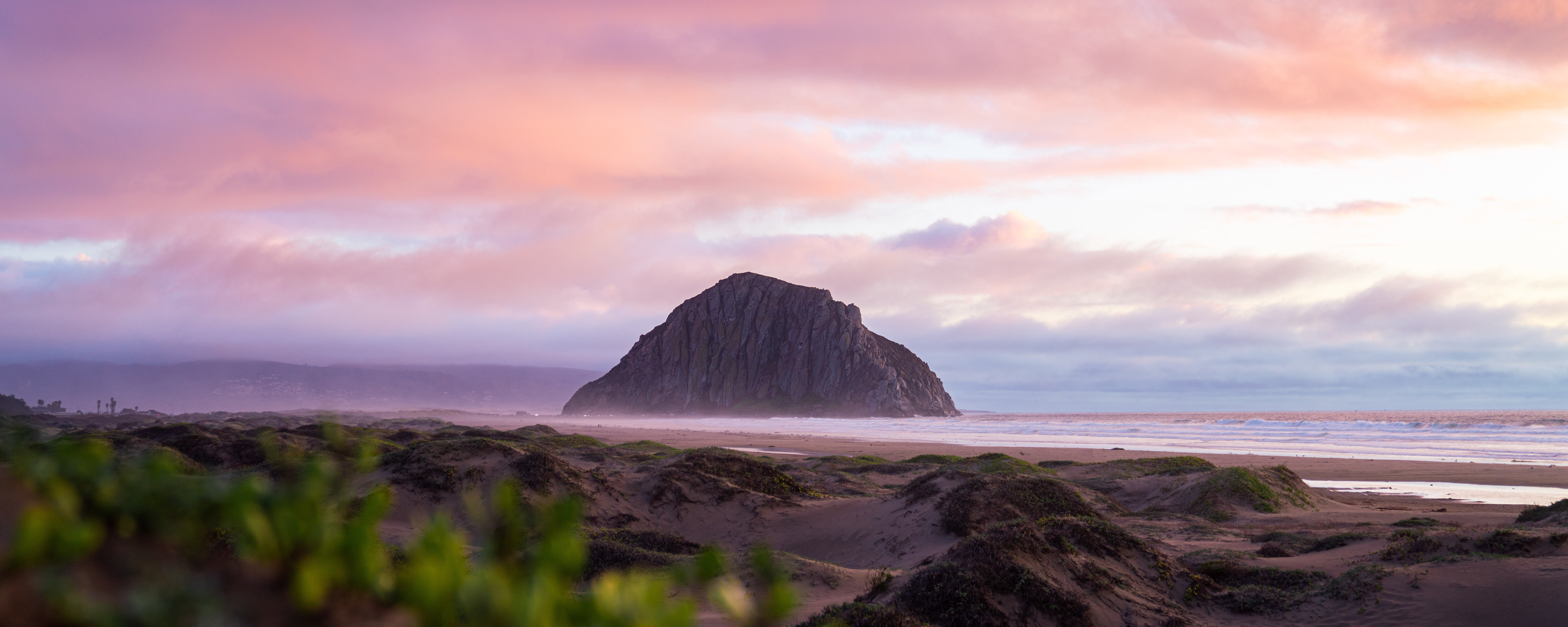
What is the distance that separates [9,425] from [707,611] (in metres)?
8.60

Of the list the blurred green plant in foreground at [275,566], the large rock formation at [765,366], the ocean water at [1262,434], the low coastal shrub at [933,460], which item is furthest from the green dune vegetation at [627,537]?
the large rock formation at [765,366]

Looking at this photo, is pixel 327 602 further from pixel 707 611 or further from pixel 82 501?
pixel 707 611

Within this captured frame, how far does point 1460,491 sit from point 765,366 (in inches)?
5751

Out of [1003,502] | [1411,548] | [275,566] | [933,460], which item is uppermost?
[275,566]

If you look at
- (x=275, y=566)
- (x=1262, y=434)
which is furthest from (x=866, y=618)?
(x=1262, y=434)

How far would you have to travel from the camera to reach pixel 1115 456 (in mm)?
42156

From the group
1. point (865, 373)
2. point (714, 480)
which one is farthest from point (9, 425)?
point (865, 373)

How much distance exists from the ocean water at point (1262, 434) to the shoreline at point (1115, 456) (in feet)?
7.07

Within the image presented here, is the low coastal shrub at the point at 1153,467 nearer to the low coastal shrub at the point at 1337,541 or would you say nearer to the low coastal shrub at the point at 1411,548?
the low coastal shrub at the point at 1337,541

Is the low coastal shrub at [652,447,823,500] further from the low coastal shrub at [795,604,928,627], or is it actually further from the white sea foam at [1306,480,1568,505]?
the white sea foam at [1306,480,1568,505]

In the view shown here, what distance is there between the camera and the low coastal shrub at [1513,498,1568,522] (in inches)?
624

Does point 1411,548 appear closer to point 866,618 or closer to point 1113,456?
point 866,618

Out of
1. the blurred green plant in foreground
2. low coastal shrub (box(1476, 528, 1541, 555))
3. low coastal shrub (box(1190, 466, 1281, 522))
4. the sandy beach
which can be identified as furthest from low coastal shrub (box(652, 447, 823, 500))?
the blurred green plant in foreground

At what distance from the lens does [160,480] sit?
5.88 feet
